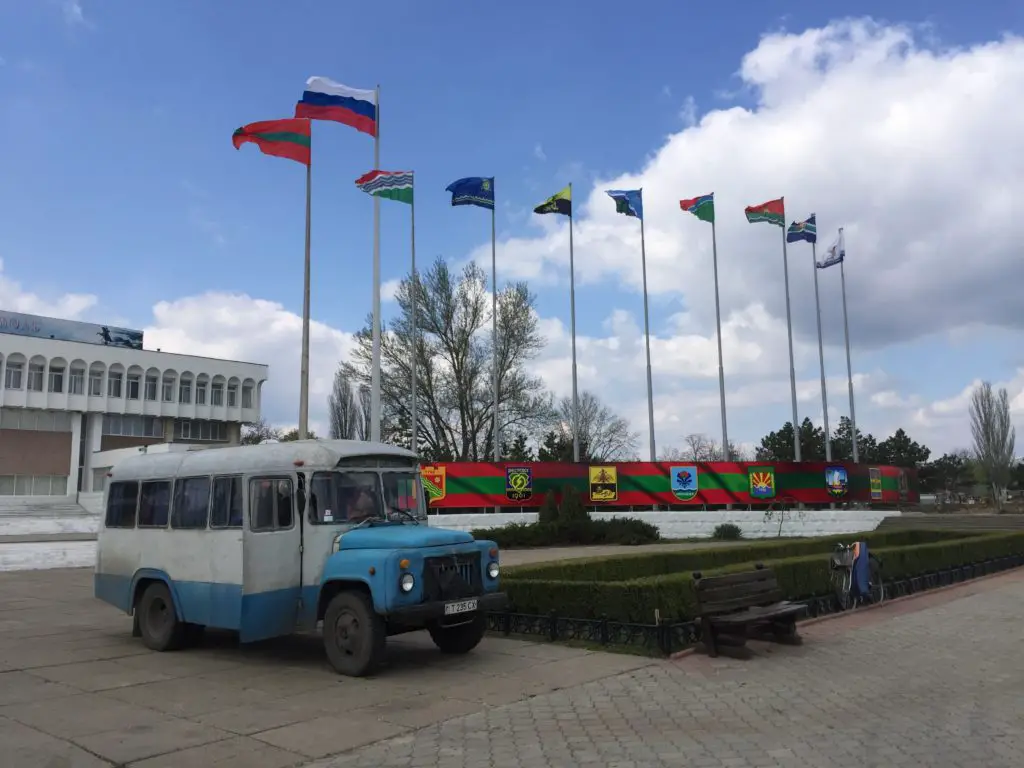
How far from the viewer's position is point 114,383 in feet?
201

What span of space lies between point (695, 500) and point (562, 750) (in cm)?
2985

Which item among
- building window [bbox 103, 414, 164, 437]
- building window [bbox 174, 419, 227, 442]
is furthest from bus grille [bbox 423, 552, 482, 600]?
building window [bbox 174, 419, 227, 442]

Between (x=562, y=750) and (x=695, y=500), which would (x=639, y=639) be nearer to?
(x=562, y=750)

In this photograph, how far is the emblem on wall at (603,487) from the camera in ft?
115

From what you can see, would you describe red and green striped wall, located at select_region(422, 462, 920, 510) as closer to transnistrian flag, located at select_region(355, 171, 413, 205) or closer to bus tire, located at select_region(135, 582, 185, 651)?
transnistrian flag, located at select_region(355, 171, 413, 205)

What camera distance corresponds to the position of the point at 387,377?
47.6m

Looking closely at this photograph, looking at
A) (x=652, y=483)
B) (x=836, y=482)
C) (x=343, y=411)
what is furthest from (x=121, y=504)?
(x=343, y=411)

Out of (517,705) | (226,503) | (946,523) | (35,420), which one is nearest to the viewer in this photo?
(517,705)

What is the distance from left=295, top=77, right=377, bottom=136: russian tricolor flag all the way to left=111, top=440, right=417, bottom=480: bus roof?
14549 millimetres

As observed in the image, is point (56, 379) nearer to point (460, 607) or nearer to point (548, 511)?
point (548, 511)

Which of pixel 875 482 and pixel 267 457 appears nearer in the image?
pixel 267 457

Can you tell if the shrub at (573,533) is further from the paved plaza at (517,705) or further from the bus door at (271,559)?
the bus door at (271,559)

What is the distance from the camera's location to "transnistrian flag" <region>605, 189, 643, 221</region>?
36.1m

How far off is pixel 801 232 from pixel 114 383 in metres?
49.9
